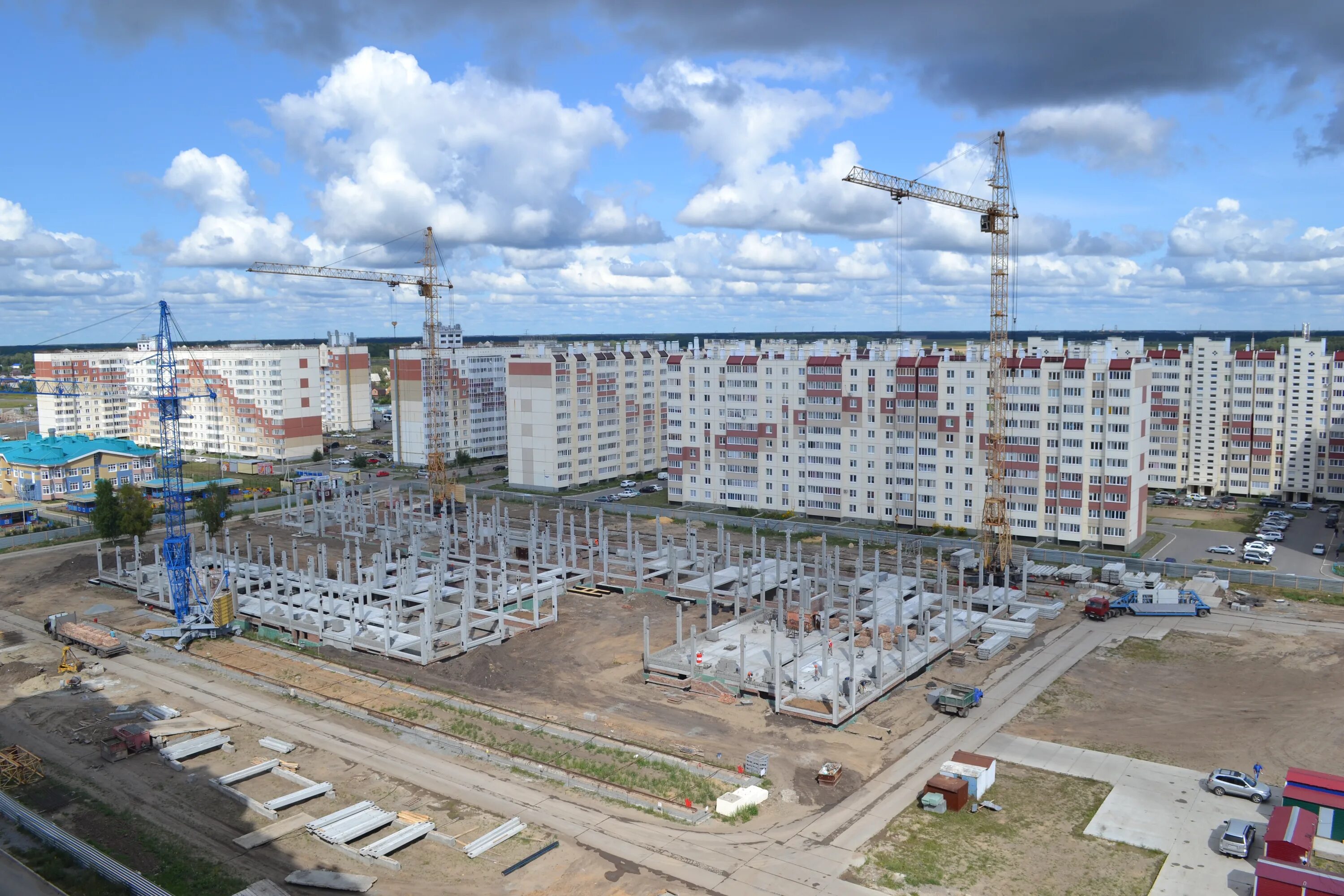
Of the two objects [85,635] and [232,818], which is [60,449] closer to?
[85,635]

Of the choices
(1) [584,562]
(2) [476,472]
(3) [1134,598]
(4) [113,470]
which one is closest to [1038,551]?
(3) [1134,598]

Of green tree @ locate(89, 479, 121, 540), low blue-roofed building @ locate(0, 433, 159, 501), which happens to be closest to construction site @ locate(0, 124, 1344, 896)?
green tree @ locate(89, 479, 121, 540)

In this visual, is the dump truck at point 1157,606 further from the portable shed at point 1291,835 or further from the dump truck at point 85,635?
the dump truck at point 85,635

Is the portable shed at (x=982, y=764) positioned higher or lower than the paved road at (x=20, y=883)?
higher

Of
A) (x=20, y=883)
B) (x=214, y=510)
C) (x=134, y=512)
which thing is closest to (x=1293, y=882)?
(x=20, y=883)

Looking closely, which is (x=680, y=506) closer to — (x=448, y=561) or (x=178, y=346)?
(x=448, y=561)

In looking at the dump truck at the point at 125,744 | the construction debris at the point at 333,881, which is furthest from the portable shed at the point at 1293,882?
the dump truck at the point at 125,744
